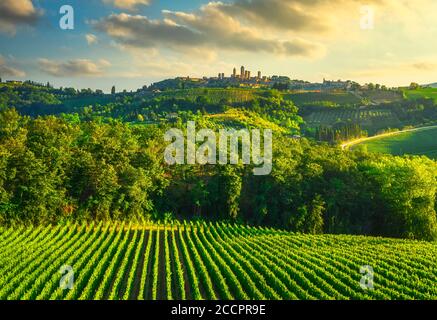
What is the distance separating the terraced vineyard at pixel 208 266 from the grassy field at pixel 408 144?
260 feet

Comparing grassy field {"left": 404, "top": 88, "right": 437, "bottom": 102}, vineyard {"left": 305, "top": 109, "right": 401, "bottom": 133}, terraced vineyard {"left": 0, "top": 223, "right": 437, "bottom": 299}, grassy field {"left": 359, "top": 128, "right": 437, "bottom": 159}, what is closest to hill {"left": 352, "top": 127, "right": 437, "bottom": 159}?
grassy field {"left": 359, "top": 128, "right": 437, "bottom": 159}

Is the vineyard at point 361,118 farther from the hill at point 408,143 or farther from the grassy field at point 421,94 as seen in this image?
the grassy field at point 421,94

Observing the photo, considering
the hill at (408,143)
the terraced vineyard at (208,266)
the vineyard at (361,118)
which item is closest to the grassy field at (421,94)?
the vineyard at (361,118)

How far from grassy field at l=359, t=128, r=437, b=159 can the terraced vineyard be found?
260 feet

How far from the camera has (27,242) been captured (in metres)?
42.1

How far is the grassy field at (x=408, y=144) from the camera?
11731 centimetres

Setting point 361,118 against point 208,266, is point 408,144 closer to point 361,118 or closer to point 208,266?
point 361,118

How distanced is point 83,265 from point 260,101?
14487 cm

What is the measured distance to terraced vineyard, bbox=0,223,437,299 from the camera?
1137 inches

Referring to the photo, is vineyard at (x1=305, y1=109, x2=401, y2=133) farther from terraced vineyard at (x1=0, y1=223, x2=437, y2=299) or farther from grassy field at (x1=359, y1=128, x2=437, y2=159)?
terraced vineyard at (x1=0, y1=223, x2=437, y2=299)

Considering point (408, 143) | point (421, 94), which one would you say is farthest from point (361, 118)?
point (421, 94)
